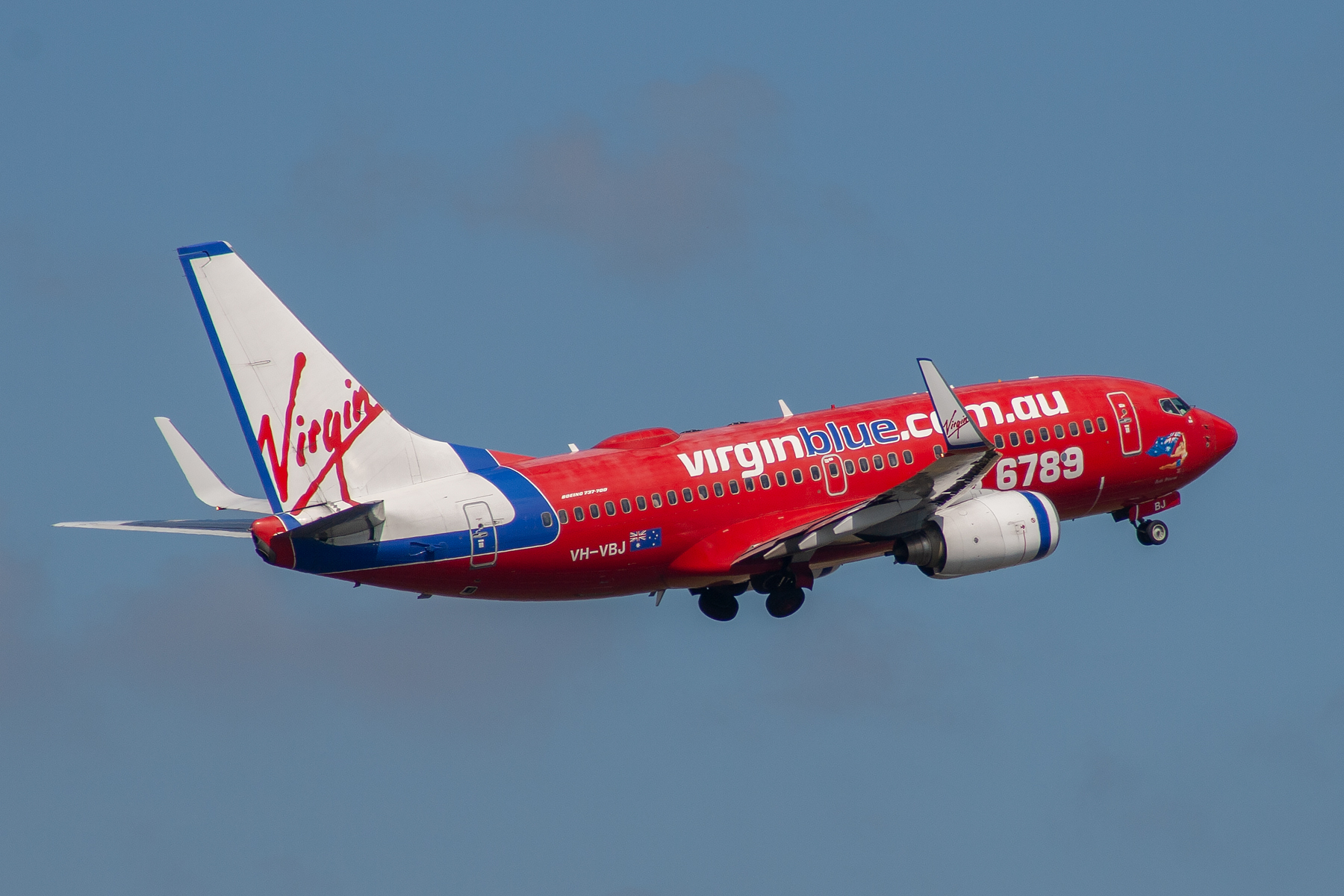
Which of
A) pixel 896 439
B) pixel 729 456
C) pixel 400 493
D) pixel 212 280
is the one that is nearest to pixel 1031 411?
pixel 896 439

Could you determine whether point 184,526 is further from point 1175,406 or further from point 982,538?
point 1175,406

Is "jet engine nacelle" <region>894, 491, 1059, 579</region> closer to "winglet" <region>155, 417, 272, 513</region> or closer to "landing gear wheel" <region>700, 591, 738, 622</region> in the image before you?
"landing gear wheel" <region>700, 591, 738, 622</region>

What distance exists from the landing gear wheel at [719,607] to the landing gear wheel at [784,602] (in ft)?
5.07

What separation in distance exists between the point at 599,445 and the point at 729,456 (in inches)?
144

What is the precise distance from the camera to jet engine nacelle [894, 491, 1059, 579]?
61.8 meters

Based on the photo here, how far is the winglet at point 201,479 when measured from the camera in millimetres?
62406

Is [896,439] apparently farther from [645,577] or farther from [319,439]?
[319,439]

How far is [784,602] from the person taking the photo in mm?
64312

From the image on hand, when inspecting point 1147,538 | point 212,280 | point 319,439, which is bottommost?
point 1147,538

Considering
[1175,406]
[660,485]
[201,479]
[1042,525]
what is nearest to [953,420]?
[1042,525]

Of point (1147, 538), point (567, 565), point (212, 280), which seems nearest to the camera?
point (212, 280)

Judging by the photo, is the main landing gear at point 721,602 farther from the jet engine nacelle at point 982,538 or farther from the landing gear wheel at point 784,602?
the jet engine nacelle at point 982,538

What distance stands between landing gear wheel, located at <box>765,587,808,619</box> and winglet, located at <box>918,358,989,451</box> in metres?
8.57

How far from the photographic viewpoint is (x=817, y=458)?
62969mm
